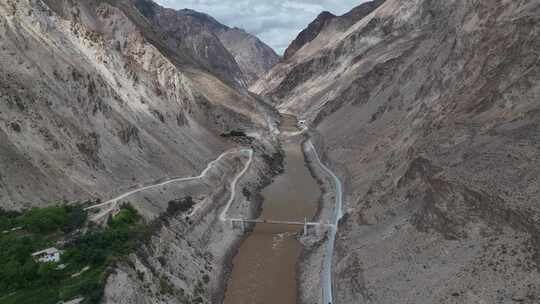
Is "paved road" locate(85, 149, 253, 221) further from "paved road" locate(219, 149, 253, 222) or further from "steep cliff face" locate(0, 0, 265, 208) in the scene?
"steep cliff face" locate(0, 0, 265, 208)

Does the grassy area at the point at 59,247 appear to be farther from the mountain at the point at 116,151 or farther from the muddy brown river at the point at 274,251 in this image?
the muddy brown river at the point at 274,251

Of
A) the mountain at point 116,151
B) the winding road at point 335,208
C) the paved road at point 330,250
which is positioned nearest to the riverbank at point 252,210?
the mountain at point 116,151

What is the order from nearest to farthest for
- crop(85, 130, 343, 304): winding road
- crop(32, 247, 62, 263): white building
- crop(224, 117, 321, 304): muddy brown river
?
crop(32, 247, 62, 263): white building → crop(85, 130, 343, 304): winding road → crop(224, 117, 321, 304): muddy brown river

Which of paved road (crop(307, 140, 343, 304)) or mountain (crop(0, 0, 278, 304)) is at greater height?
mountain (crop(0, 0, 278, 304))

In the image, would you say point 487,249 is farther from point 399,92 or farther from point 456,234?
point 399,92

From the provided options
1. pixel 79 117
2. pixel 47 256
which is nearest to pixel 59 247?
pixel 47 256

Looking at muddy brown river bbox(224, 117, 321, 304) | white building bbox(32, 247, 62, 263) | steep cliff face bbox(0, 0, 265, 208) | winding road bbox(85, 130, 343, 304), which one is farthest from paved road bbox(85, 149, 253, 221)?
white building bbox(32, 247, 62, 263)
